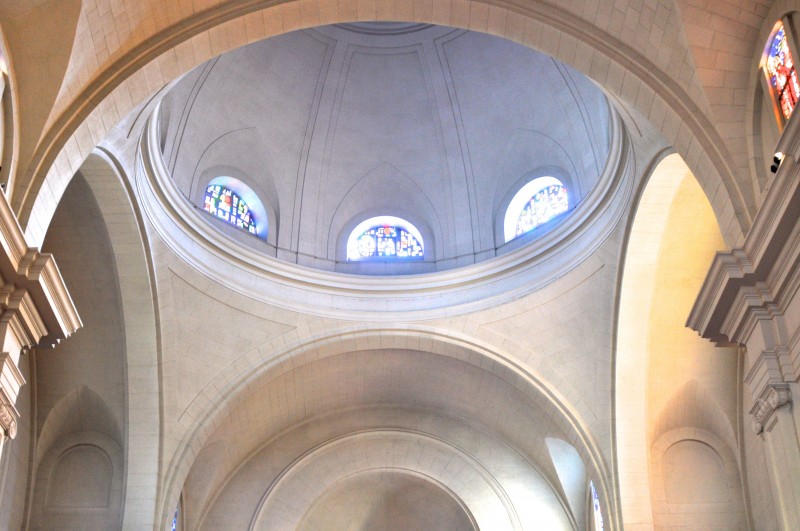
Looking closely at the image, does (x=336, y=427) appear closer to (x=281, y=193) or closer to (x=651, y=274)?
(x=281, y=193)

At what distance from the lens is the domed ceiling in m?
18.2

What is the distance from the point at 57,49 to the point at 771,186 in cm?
703

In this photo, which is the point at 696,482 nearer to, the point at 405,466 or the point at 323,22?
the point at 405,466

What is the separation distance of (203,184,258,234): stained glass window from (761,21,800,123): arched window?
11.4m

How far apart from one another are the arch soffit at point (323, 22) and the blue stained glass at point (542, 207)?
7.71 meters

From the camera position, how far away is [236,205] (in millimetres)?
18953

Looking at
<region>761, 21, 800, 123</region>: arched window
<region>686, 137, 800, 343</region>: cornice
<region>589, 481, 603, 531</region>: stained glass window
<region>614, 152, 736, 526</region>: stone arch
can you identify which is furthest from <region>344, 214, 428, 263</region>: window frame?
<region>761, 21, 800, 123</region>: arched window

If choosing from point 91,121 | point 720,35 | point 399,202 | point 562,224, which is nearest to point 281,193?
point 399,202

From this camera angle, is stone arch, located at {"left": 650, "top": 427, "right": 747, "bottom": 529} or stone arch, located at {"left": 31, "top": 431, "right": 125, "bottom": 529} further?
stone arch, located at {"left": 650, "top": 427, "right": 747, "bottom": 529}

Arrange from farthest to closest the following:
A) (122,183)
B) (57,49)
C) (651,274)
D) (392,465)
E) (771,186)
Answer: (392,465)
(651,274)
(122,183)
(57,49)
(771,186)

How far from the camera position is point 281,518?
20.2 metres

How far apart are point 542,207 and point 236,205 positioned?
6137 millimetres

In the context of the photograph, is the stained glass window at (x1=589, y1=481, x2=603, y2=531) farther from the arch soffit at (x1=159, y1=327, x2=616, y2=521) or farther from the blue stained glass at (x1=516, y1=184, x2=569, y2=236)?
the blue stained glass at (x1=516, y1=184, x2=569, y2=236)

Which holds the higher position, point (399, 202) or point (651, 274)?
point (399, 202)
